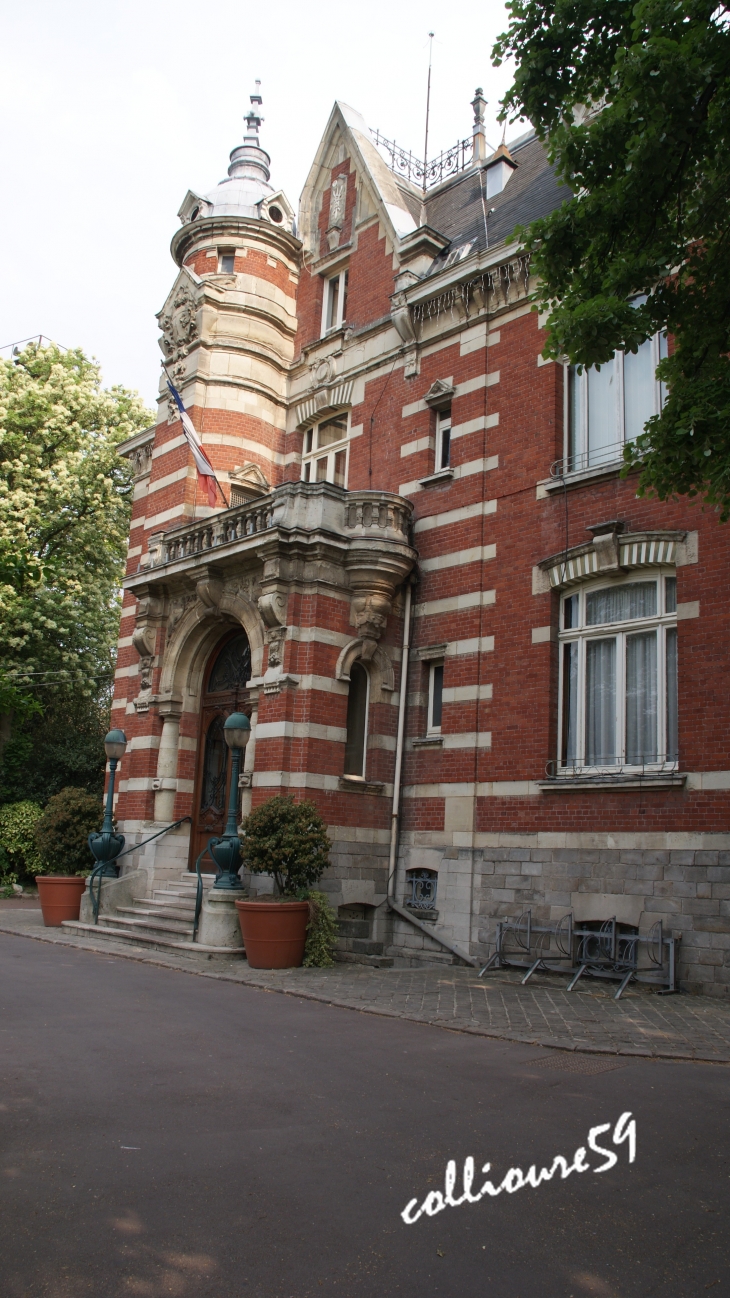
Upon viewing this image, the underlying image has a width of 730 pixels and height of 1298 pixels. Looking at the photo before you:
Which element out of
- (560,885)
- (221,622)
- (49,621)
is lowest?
(560,885)

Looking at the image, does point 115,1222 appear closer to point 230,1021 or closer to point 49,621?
point 230,1021

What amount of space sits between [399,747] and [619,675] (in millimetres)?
3997

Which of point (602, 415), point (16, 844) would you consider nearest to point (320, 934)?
point (602, 415)

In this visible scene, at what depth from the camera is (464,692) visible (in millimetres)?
14688

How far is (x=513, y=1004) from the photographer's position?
10.3 meters

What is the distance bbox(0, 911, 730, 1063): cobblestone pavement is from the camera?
850cm

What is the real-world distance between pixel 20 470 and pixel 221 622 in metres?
11.7

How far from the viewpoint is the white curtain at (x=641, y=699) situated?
12.4 m

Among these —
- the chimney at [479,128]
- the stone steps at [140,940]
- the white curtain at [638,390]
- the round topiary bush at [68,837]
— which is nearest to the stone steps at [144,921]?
the stone steps at [140,940]

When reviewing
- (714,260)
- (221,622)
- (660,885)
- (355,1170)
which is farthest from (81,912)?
(714,260)

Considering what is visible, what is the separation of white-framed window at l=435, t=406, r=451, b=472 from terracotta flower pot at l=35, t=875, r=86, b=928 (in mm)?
A: 9178

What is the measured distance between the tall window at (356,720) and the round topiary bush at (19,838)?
36.0 ft

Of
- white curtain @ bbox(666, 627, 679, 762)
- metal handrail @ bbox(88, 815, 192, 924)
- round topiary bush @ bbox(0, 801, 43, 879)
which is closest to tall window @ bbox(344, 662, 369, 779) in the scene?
metal handrail @ bbox(88, 815, 192, 924)

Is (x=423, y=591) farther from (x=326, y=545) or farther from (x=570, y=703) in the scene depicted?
(x=570, y=703)
